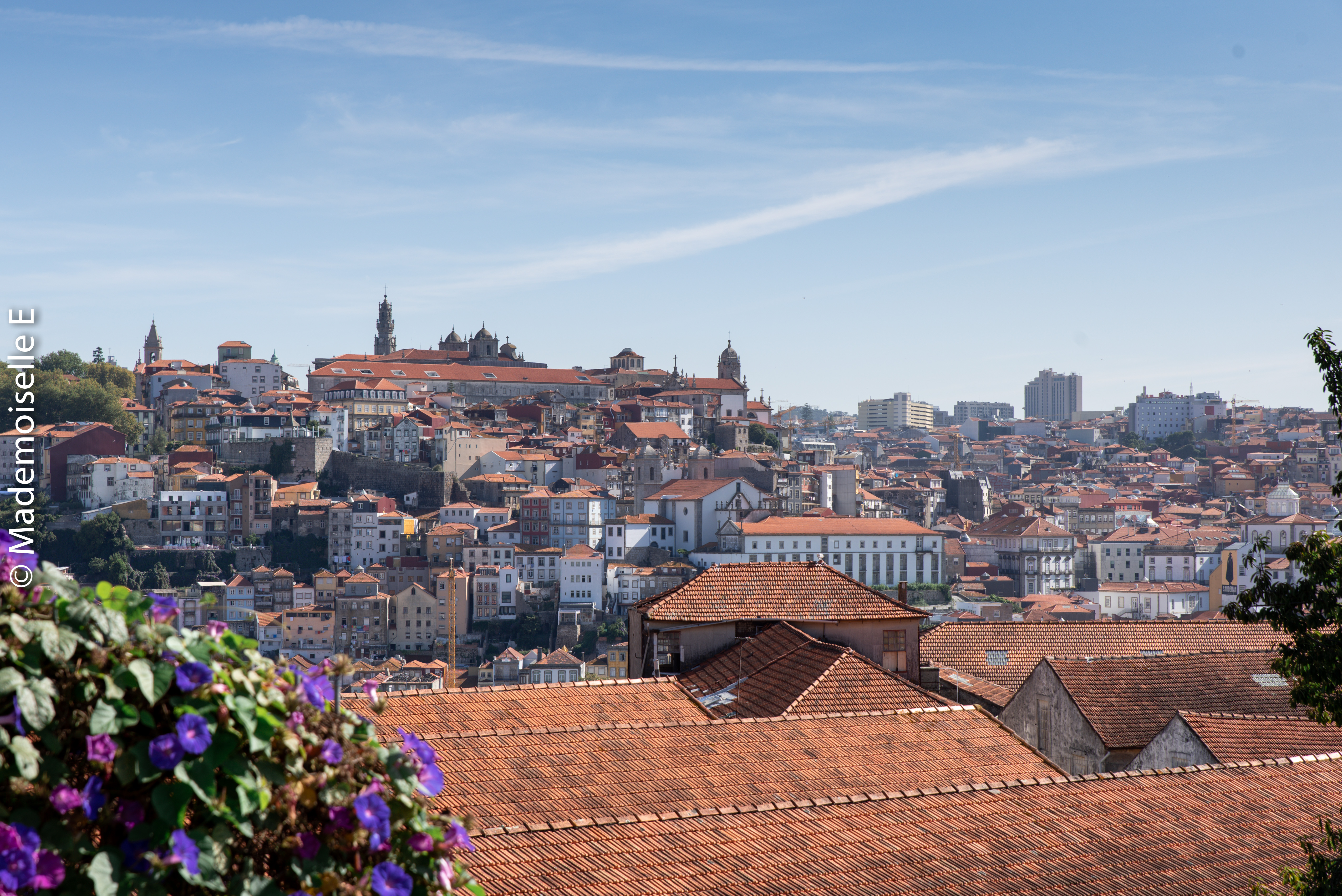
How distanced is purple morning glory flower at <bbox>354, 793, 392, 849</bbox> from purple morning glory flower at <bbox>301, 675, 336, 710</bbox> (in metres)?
0.21

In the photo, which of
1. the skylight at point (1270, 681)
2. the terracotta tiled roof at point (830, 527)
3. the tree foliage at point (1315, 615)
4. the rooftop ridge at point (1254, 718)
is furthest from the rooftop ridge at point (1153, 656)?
the terracotta tiled roof at point (830, 527)

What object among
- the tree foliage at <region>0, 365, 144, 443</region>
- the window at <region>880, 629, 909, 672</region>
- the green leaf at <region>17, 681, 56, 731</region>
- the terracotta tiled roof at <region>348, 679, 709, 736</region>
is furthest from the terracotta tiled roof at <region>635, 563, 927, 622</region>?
the tree foliage at <region>0, 365, 144, 443</region>

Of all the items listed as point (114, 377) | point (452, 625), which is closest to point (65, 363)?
point (114, 377)

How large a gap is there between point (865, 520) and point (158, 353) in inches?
3074

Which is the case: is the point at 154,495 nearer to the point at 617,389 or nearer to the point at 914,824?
the point at 617,389

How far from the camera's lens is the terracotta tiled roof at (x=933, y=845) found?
681cm

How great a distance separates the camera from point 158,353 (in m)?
126

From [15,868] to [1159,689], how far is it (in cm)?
1372

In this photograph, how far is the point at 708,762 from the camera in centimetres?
973

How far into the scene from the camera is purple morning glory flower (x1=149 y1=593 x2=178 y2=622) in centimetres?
251

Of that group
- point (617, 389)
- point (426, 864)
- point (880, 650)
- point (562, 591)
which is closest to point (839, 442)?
point (617, 389)

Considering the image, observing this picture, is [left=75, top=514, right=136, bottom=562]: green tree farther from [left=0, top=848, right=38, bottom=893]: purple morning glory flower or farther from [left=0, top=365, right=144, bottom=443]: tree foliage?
[left=0, top=848, right=38, bottom=893]: purple morning glory flower

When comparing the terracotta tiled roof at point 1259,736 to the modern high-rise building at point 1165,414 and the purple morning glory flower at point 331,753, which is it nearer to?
the purple morning glory flower at point 331,753

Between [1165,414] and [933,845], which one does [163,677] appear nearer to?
[933,845]
